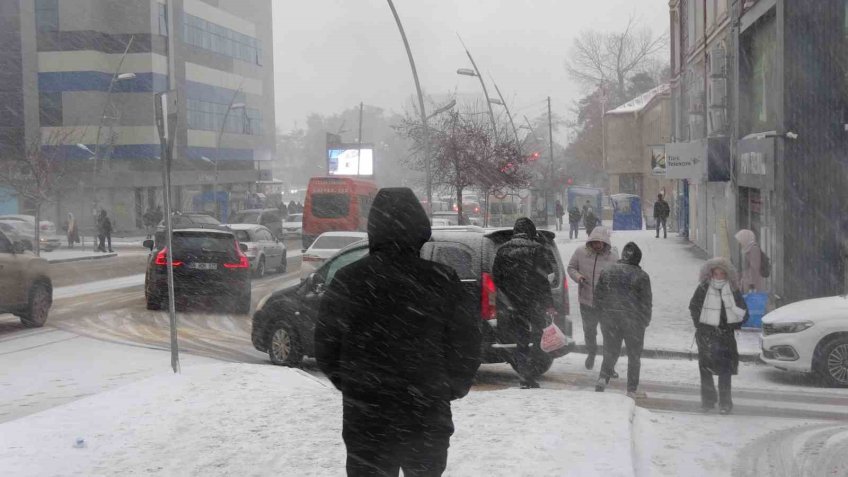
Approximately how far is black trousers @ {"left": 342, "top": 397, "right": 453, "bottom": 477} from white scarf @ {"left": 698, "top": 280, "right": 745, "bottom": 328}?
6.23 metres

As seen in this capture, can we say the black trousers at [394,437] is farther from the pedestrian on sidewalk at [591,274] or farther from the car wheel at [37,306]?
the car wheel at [37,306]

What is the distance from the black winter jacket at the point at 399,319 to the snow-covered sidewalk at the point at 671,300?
10.1 m

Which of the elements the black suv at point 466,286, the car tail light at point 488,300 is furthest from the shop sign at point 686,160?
the car tail light at point 488,300

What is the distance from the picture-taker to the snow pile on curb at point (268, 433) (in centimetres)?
648

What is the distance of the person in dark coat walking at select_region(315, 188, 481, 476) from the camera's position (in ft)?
12.5

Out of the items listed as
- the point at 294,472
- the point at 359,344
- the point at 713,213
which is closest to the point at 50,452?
the point at 294,472

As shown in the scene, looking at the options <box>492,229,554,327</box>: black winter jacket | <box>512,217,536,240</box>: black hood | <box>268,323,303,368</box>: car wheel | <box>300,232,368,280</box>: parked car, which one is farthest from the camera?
<box>300,232,368,280</box>: parked car

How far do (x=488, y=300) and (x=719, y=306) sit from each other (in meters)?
2.29

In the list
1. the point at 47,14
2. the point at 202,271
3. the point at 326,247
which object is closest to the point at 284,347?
the point at 202,271

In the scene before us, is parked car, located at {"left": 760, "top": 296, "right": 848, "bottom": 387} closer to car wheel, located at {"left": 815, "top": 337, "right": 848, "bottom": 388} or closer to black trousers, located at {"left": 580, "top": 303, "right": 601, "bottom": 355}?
car wheel, located at {"left": 815, "top": 337, "right": 848, "bottom": 388}

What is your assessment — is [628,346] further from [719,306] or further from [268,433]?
[268,433]

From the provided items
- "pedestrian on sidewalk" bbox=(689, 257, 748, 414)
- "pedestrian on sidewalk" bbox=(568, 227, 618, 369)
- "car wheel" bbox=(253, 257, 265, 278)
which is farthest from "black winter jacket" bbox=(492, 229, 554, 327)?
"car wheel" bbox=(253, 257, 265, 278)

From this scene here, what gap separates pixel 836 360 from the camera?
36.2 feet

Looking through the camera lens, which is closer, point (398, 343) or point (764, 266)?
point (398, 343)
